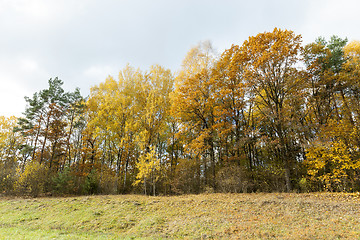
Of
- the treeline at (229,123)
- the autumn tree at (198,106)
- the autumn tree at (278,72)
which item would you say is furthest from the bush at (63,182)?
the autumn tree at (278,72)

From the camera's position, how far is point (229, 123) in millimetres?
13320

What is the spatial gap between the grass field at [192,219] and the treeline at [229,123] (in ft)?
9.49

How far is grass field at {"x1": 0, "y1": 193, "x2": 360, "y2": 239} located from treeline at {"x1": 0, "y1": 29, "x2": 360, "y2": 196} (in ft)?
9.49

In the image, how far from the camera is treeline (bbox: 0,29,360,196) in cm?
1133

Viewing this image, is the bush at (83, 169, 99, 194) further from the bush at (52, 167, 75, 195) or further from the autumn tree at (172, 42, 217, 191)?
the autumn tree at (172, 42, 217, 191)

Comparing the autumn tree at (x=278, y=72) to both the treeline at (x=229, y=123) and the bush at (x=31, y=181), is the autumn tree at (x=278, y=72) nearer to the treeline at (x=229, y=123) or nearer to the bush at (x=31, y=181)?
the treeline at (x=229, y=123)

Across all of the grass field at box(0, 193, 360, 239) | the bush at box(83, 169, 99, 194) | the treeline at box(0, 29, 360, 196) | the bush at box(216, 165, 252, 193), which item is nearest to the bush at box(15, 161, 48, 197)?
the treeline at box(0, 29, 360, 196)

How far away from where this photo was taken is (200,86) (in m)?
13.6

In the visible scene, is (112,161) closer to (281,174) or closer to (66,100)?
(66,100)

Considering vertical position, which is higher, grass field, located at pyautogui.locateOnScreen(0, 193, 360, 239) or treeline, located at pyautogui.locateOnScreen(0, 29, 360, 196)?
treeline, located at pyautogui.locateOnScreen(0, 29, 360, 196)

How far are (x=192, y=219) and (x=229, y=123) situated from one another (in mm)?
7431

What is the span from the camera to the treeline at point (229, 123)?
11328 millimetres

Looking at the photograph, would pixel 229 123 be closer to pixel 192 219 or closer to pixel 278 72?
pixel 278 72

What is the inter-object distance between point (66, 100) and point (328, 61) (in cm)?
2365
